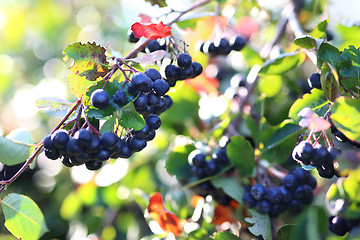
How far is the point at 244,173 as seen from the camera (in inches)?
44.0

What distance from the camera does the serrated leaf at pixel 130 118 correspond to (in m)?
0.80

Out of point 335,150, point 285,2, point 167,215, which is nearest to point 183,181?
point 167,215

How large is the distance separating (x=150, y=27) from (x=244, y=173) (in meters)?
0.51

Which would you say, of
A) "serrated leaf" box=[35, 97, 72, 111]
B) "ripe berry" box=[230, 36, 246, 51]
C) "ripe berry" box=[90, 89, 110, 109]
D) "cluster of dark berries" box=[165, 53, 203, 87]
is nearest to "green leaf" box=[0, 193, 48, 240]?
"serrated leaf" box=[35, 97, 72, 111]

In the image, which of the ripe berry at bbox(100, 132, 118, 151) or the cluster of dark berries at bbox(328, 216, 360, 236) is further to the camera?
the cluster of dark berries at bbox(328, 216, 360, 236)

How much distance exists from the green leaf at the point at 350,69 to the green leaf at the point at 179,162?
53 cm

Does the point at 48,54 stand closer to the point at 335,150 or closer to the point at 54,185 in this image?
the point at 54,185

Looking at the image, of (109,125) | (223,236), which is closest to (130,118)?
(109,125)

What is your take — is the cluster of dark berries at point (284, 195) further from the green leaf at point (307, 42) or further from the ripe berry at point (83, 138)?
the ripe berry at point (83, 138)

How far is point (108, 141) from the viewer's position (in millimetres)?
767

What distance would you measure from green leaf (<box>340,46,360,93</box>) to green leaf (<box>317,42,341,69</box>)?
2 centimetres

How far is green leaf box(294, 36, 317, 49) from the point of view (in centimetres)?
87

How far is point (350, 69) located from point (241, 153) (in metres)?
0.38

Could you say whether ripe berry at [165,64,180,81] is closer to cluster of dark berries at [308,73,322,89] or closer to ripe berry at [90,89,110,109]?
ripe berry at [90,89,110,109]
